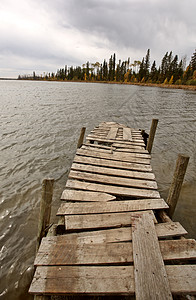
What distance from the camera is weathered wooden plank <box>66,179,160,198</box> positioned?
3688 millimetres

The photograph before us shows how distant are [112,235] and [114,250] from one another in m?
0.25

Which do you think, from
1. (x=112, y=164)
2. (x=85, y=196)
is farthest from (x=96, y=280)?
(x=112, y=164)

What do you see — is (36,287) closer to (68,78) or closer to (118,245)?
(118,245)

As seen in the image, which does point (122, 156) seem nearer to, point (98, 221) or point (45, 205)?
point (98, 221)

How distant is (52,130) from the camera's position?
11.3 metres

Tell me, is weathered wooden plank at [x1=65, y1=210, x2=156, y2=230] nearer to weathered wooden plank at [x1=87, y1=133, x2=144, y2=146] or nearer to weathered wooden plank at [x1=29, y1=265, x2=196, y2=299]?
weathered wooden plank at [x1=29, y1=265, x2=196, y2=299]

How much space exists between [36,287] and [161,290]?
1508 mm

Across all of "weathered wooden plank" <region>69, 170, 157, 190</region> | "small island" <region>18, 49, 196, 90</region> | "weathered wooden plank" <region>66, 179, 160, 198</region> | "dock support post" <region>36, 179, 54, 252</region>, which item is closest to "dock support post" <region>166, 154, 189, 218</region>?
"weathered wooden plank" <region>66, 179, 160, 198</region>

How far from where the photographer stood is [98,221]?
2900 mm

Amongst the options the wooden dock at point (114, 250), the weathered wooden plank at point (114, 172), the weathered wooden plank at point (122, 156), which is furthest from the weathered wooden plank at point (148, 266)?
the weathered wooden plank at point (122, 156)

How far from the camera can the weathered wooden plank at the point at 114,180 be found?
13.2 ft

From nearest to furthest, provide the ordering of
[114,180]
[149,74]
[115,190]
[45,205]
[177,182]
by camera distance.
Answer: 1. [45,205]
2. [177,182]
3. [115,190]
4. [114,180]
5. [149,74]

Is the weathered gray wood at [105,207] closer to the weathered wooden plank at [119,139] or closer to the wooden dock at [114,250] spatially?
the wooden dock at [114,250]

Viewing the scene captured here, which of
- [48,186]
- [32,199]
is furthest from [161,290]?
[32,199]
